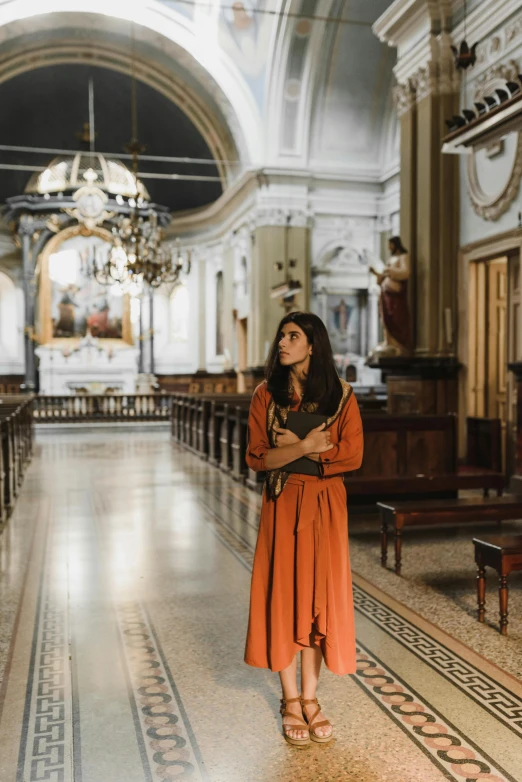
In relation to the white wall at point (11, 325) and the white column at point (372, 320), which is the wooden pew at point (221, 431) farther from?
the white wall at point (11, 325)

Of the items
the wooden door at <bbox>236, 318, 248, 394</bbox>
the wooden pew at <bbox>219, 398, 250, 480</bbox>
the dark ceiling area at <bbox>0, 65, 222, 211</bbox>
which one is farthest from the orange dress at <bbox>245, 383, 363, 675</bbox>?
the dark ceiling area at <bbox>0, 65, 222, 211</bbox>

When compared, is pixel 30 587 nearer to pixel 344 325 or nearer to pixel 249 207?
pixel 344 325

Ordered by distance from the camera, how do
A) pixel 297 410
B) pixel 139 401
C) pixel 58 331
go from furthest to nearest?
pixel 58 331 → pixel 139 401 → pixel 297 410

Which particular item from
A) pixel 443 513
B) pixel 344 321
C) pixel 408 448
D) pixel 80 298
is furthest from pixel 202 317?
pixel 443 513

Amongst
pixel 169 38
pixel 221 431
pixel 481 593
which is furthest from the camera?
pixel 169 38

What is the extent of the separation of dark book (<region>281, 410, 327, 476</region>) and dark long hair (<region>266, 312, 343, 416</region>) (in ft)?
0.12

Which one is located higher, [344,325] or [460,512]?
[344,325]

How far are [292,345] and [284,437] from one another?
1.07 feet

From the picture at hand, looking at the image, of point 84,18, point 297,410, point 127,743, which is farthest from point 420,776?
point 84,18

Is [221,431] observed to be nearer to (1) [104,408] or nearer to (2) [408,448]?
(2) [408,448]

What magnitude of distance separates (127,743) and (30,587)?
7.76ft

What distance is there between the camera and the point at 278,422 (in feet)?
9.04

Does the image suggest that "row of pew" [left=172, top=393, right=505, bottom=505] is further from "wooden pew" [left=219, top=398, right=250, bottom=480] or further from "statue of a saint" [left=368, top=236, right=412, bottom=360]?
"statue of a saint" [left=368, top=236, right=412, bottom=360]

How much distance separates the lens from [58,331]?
77.2 feet
